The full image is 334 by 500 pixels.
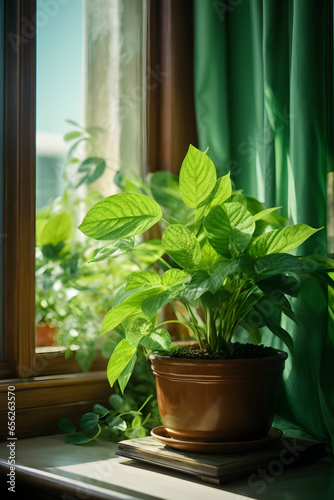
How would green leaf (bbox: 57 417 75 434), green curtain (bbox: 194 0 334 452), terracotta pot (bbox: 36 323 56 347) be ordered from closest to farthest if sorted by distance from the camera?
1. green curtain (bbox: 194 0 334 452)
2. green leaf (bbox: 57 417 75 434)
3. terracotta pot (bbox: 36 323 56 347)

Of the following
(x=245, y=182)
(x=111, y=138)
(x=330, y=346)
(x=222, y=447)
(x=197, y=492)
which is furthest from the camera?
(x=111, y=138)

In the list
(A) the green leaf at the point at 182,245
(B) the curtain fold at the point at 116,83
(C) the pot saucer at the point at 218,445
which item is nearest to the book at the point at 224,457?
(C) the pot saucer at the point at 218,445

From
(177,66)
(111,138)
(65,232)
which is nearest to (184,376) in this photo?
(65,232)

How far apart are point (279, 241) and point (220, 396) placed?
0.97 ft

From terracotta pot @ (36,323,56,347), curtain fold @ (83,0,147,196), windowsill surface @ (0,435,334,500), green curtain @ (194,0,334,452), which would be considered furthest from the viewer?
curtain fold @ (83,0,147,196)

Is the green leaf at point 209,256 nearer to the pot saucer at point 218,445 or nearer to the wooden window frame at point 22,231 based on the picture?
the pot saucer at point 218,445

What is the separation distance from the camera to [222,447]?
1050 millimetres

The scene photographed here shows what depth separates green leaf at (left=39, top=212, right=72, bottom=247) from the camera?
149 centimetres

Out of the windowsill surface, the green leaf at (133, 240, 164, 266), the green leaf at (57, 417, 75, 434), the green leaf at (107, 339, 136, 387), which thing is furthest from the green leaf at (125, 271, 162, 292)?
the green leaf at (57, 417, 75, 434)

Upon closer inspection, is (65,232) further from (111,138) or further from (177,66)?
(177,66)

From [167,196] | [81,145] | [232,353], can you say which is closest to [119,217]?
Answer: [232,353]

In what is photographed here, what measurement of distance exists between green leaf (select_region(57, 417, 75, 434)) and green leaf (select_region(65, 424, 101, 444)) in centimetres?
4

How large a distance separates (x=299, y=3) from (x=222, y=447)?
0.91 metres

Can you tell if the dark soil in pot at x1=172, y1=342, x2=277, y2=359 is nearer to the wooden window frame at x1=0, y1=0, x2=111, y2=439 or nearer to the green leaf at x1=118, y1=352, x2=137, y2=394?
the green leaf at x1=118, y1=352, x2=137, y2=394
